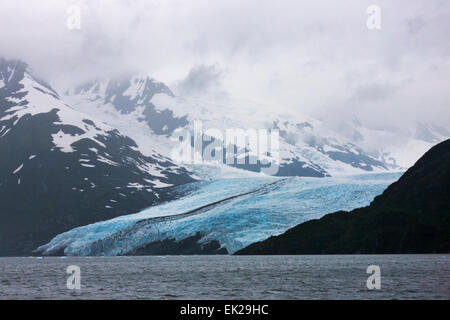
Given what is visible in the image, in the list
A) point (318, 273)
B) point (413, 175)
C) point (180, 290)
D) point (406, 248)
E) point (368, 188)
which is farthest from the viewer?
point (368, 188)

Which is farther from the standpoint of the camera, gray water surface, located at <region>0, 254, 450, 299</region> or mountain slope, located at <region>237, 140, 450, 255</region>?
mountain slope, located at <region>237, 140, 450, 255</region>

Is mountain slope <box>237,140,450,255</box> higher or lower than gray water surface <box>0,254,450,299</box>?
higher

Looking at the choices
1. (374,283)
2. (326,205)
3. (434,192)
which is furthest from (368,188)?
(374,283)

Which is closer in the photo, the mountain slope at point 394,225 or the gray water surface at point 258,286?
the gray water surface at point 258,286

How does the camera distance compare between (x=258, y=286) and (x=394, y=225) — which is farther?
(x=394, y=225)

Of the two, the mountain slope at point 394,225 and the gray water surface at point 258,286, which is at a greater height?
the mountain slope at point 394,225

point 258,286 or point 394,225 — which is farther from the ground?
point 394,225

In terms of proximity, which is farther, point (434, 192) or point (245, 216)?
point (245, 216)
